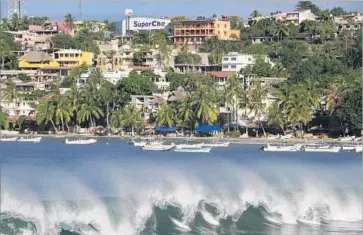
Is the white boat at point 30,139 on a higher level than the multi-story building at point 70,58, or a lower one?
lower

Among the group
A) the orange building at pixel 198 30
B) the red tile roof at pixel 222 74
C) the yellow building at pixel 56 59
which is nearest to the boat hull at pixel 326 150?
the red tile roof at pixel 222 74

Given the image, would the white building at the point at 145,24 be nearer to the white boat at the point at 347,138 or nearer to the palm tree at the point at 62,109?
the palm tree at the point at 62,109

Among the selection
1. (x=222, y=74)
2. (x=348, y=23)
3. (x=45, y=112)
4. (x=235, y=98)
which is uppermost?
(x=348, y=23)

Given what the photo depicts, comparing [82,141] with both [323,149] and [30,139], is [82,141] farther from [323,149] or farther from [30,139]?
[323,149]

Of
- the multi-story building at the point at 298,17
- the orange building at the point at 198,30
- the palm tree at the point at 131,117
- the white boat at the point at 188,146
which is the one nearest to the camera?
the white boat at the point at 188,146

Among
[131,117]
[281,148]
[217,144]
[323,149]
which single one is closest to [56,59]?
[131,117]

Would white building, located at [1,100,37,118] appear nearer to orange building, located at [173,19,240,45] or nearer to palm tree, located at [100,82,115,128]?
palm tree, located at [100,82,115,128]

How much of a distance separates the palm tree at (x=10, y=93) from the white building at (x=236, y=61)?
6682 millimetres

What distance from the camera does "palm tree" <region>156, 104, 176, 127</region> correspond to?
2034cm

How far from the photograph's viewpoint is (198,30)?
30.9m

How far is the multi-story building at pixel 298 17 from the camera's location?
107 ft

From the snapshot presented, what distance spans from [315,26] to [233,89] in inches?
409

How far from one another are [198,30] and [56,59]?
6.29m

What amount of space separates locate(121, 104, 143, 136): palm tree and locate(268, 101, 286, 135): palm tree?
10.4 ft
